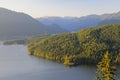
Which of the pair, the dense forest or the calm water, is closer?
the calm water

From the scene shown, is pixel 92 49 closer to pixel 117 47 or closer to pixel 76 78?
pixel 117 47

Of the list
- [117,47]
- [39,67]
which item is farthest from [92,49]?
[39,67]

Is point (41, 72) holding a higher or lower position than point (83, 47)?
lower

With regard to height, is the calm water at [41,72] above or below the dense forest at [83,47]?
below

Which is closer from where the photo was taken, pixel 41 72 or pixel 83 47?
pixel 41 72

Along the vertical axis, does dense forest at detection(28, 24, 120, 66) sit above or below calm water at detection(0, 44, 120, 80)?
above

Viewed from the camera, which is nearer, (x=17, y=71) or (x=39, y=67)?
(x=17, y=71)

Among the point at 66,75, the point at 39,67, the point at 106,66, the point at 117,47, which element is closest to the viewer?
the point at 106,66

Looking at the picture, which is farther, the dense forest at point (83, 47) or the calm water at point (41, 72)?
the dense forest at point (83, 47)
